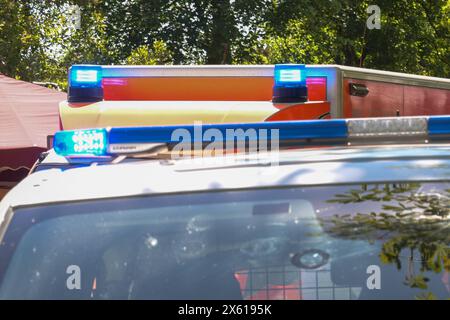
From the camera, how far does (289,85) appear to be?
5664 mm

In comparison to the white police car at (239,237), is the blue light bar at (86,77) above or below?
above

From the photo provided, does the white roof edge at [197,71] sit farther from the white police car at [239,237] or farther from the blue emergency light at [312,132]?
A: the white police car at [239,237]

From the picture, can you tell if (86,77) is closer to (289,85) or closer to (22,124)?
(289,85)

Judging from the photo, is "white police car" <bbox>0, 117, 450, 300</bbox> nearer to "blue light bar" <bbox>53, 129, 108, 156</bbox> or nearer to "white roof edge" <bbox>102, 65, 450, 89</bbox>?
"blue light bar" <bbox>53, 129, 108, 156</bbox>

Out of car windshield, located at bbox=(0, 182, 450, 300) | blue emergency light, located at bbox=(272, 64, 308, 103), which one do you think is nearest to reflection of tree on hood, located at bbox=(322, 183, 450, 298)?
car windshield, located at bbox=(0, 182, 450, 300)

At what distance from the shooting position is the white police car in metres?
2.37

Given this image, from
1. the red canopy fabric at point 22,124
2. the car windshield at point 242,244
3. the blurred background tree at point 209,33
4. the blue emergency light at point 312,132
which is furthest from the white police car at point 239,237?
the blurred background tree at point 209,33

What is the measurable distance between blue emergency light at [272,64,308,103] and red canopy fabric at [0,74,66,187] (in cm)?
463

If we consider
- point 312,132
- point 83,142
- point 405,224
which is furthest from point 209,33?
point 405,224

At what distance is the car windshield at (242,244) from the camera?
237cm

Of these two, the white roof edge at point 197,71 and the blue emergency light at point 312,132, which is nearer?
the blue emergency light at point 312,132
